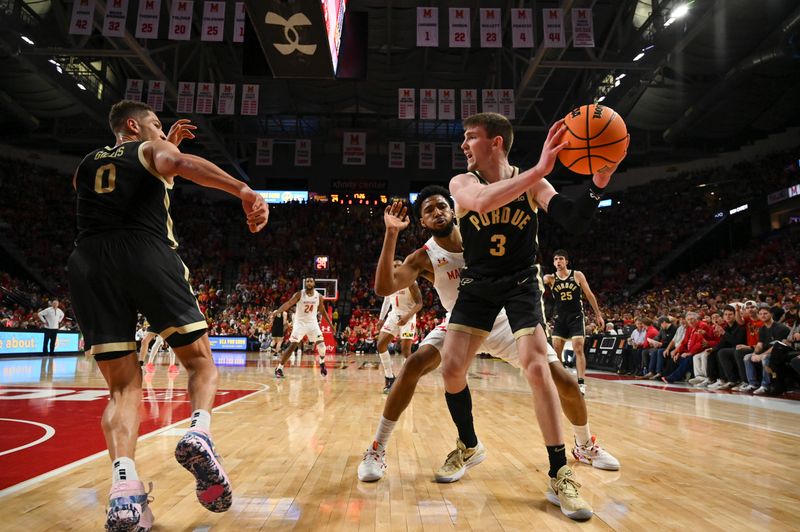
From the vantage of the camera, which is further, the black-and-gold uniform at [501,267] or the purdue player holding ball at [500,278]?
the black-and-gold uniform at [501,267]

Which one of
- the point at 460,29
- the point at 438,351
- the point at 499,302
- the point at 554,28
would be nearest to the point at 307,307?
the point at 438,351

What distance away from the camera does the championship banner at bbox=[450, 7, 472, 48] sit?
1563 centimetres

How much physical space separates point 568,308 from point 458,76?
1720 centimetres

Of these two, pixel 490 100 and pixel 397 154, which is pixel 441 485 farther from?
pixel 397 154

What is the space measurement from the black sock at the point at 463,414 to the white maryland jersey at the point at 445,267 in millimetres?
699

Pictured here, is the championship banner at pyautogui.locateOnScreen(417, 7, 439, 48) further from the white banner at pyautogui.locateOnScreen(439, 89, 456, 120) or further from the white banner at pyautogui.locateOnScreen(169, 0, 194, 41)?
the white banner at pyautogui.locateOnScreen(169, 0, 194, 41)

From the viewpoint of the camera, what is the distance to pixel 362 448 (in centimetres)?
452

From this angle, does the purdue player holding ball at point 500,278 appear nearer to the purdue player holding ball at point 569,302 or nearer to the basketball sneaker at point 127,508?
the basketball sneaker at point 127,508

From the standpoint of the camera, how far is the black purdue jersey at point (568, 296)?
8.45 metres

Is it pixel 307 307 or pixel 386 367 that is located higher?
pixel 307 307

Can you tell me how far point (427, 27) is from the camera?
15344 millimetres

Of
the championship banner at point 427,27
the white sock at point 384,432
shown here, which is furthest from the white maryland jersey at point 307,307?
the white sock at point 384,432

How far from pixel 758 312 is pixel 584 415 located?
7243 mm

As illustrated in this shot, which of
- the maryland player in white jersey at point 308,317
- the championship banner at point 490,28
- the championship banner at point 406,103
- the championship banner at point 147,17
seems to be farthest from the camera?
the championship banner at point 406,103
